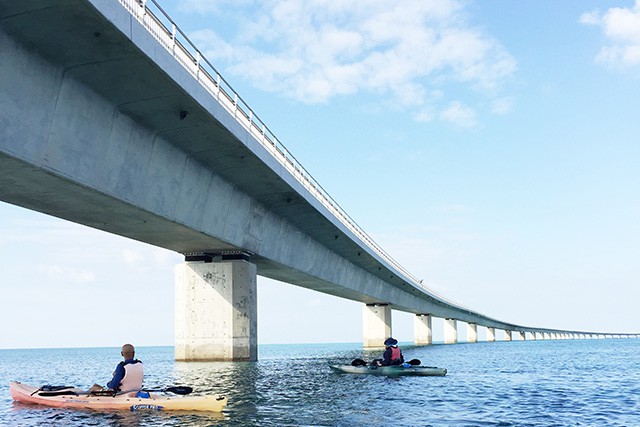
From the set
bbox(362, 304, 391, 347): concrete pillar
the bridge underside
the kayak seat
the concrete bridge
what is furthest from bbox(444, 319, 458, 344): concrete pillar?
the kayak seat

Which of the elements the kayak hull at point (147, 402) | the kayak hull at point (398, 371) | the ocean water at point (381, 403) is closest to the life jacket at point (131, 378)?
Answer: the kayak hull at point (147, 402)

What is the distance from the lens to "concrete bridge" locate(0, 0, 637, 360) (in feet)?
52.9

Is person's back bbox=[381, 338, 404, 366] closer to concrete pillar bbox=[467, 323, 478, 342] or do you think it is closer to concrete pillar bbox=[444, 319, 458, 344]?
concrete pillar bbox=[444, 319, 458, 344]

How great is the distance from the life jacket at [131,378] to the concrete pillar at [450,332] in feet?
386

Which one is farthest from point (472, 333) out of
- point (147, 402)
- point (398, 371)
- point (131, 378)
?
point (147, 402)

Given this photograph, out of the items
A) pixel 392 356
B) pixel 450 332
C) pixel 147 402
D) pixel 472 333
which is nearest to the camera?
pixel 147 402

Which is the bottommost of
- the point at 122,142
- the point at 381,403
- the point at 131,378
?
the point at 381,403

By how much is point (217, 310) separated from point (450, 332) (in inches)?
4000

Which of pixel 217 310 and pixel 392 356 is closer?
pixel 392 356

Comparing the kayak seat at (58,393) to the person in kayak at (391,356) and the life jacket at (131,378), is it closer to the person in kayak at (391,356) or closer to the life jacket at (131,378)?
the life jacket at (131,378)

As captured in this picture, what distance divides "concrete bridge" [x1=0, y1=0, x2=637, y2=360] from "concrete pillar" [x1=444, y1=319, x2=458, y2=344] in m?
93.1

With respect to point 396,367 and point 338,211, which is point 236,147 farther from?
point 338,211

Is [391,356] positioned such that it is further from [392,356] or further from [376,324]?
[376,324]

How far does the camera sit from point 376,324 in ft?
274
